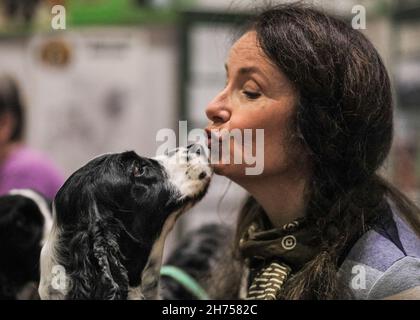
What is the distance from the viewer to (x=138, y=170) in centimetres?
106

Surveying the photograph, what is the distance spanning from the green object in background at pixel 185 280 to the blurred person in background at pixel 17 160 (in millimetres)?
317

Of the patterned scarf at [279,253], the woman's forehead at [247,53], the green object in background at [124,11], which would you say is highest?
the green object in background at [124,11]

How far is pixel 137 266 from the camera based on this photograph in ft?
3.33

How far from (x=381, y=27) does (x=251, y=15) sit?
1016mm

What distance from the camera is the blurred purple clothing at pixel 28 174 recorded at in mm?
1322

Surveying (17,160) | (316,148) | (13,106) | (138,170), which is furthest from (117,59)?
(316,148)

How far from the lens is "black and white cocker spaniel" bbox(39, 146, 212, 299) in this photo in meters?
0.95

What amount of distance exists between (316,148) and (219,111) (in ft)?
0.57

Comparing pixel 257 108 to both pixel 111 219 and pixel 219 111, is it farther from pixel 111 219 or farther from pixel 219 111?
pixel 111 219

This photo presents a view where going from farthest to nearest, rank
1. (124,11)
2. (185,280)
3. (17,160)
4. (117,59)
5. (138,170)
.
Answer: (124,11) → (117,59) → (17,160) → (185,280) → (138,170)

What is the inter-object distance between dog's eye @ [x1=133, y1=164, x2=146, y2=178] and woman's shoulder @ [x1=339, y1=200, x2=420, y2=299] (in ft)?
1.20

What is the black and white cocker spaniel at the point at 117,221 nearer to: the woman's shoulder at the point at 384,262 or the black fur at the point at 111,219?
the black fur at the point at 111,219

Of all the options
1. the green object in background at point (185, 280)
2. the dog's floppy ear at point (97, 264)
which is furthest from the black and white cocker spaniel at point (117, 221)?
the green object in background at point (185, 280)

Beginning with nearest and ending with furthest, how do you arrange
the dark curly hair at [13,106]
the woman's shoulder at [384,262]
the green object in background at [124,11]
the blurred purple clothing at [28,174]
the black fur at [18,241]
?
the woman's shoulder at [384,262]
the black fur at [18,241]
the blurred purple clothing at [28,174]
the dark curly hair at [13,106]
the green object in background at [124,11]
